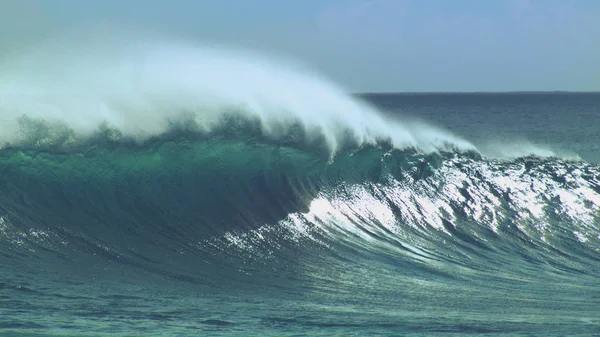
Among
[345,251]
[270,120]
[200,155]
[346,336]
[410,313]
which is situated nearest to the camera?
[346,336]

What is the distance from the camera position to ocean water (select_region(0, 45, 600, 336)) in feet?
22.4

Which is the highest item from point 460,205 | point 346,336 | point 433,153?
point 433,153

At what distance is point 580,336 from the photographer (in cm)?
622

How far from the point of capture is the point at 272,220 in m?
10.7

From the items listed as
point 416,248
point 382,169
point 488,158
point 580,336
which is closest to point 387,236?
point 416,248

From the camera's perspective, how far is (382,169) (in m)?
13.9

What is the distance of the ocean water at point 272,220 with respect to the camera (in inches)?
269

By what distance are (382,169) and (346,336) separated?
7.99 metres

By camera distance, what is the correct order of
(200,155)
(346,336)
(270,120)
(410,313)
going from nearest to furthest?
(346,336) < (410,313) < (200,155) < (270,120)

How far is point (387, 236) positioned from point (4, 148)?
247 inches

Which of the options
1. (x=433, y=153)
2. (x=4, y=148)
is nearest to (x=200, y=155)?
(x=4, y=148)

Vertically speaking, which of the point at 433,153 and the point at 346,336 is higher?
the point at 433,153

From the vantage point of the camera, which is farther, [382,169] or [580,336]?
[382,169]

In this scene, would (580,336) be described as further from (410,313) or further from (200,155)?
(200,155)
